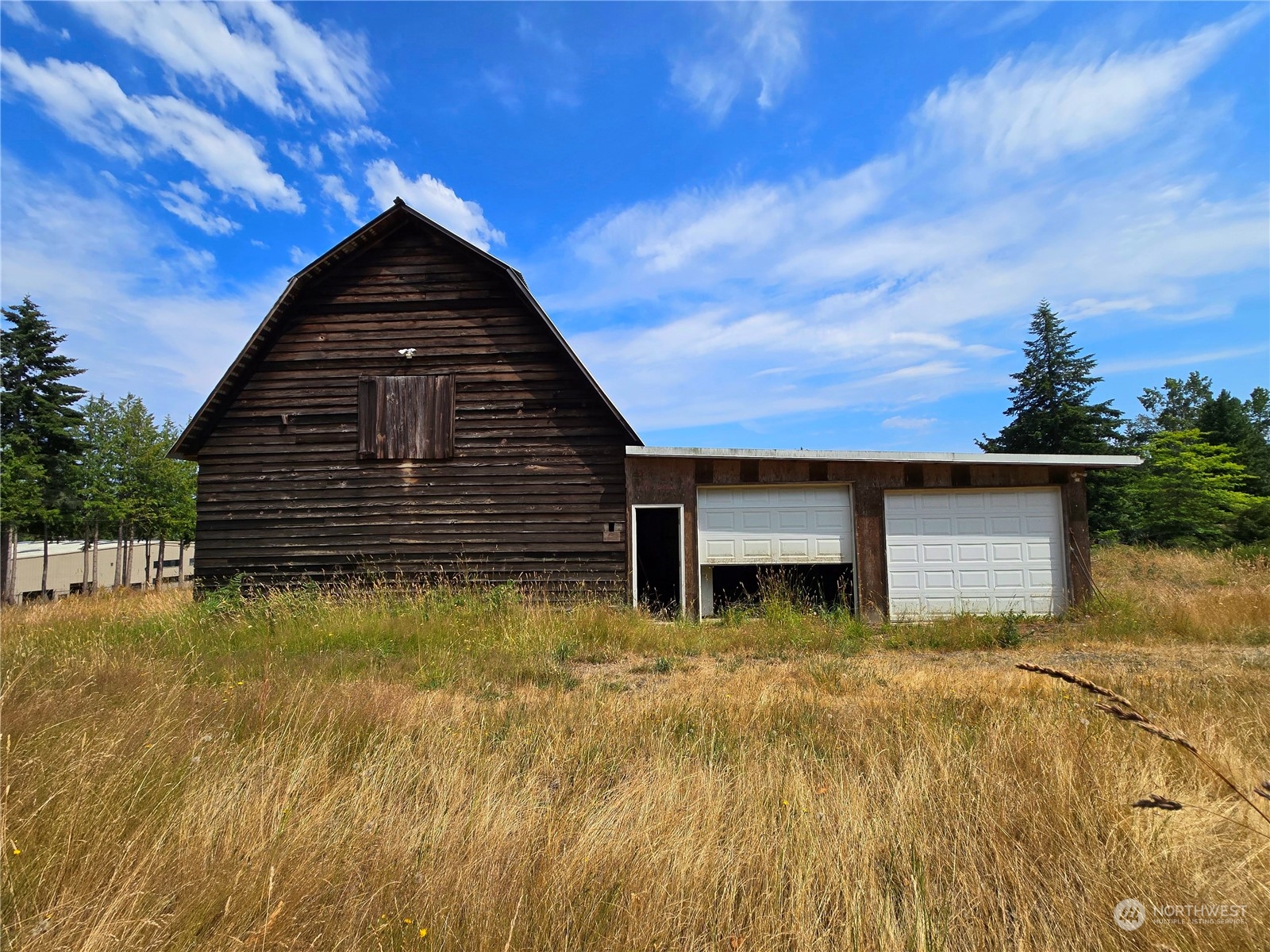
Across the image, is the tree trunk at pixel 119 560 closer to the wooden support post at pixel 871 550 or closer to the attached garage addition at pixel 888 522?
the attached garage addition at pixel 888 522

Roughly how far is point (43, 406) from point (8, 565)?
6.66 m

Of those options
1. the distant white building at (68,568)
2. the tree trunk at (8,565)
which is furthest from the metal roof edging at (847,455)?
the tree trunk at (8,565)

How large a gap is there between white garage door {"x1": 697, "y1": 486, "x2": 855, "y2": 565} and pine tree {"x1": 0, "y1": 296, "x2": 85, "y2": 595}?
25404mm

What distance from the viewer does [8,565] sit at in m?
21.8

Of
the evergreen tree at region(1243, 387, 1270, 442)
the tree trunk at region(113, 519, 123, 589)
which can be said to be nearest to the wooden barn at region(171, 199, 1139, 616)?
the tree trunk at region(113, 519, 123, 589)

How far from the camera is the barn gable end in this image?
11844 millimetres

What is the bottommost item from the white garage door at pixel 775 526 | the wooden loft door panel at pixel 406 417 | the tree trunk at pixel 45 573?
the tree trunk at pixel 45 573

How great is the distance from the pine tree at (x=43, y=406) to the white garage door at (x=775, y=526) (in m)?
25.4

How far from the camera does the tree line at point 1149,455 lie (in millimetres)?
30297

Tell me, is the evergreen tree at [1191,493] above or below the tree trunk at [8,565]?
above

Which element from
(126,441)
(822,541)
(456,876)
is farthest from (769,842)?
(126,441)

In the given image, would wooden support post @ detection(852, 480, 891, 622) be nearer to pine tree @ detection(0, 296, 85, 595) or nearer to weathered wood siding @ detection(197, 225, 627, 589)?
weathered wood siding @ detection(197, 225, 627, 589)

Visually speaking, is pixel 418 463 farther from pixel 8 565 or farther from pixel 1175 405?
pixel 1175 405

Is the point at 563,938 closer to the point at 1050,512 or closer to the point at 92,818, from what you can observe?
the point at 92,818
